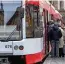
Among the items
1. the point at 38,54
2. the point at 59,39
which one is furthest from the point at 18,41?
the point at 59,39

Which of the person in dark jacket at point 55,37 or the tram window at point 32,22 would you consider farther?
the person in dark jacket at point 55,37

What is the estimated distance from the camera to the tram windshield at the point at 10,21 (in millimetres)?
13164

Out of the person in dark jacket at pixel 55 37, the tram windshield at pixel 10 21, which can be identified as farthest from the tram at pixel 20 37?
the person in dark jacket at pixel 55 37

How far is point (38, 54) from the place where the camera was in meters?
14.1

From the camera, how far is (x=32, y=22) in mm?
13680

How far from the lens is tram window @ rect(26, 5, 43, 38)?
13.5m

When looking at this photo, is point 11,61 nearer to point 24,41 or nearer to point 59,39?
point 24,41

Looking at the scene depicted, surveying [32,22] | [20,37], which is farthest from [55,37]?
[20,37]

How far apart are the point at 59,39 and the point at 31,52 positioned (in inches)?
254

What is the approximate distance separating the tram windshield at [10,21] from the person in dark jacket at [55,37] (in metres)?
6.05

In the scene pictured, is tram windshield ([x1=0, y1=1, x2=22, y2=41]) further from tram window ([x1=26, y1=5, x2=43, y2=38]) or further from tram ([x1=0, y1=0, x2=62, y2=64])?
tram window ([x1=26, y1=5, x2=43, y2=38])

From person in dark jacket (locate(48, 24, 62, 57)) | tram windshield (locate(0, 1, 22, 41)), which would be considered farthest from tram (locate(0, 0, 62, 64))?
person in dark jacket (locate(48, 24, 62, 57))

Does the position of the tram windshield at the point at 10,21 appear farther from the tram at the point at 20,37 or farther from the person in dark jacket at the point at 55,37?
the person in dark jacket at the point at 55,37

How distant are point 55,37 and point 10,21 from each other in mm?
6394
